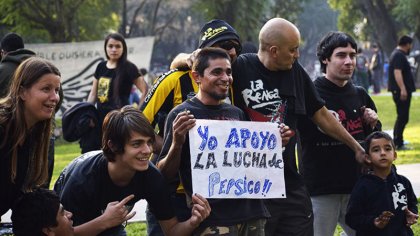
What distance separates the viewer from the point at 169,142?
4945mm

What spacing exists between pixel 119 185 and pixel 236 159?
2.28ft

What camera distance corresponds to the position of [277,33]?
17.8 feet

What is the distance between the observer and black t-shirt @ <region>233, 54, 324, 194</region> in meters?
5.47

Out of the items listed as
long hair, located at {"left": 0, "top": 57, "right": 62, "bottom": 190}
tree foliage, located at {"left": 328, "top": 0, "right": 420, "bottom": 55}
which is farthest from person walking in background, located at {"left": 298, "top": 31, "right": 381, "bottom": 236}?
tree foliage, located at {"left": 328, "top": 0, "right": 420, "bottom": 55}

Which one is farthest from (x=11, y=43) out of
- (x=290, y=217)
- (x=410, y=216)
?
(x=410, y=216)

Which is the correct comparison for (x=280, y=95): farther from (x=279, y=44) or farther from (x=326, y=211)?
(x=326, y=211)

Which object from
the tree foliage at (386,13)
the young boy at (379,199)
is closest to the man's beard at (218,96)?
the young boy at (379,199)

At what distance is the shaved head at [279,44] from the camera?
5426 mm

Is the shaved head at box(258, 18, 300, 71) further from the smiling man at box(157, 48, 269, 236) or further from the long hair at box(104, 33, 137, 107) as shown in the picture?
the long hair at box(104, 33, 137, 107)

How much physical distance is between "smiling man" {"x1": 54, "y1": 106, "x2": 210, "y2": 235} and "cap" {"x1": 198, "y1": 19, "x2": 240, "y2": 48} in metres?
0.84

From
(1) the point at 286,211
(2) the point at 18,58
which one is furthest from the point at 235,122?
(2) the point at 18,58

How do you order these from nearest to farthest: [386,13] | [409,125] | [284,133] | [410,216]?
[284,133] → [410,216] → [409,125] → [386,13]

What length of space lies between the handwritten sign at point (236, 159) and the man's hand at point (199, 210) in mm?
63

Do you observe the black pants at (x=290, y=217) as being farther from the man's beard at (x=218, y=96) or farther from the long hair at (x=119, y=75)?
the long hair at (x=119, y=75)
